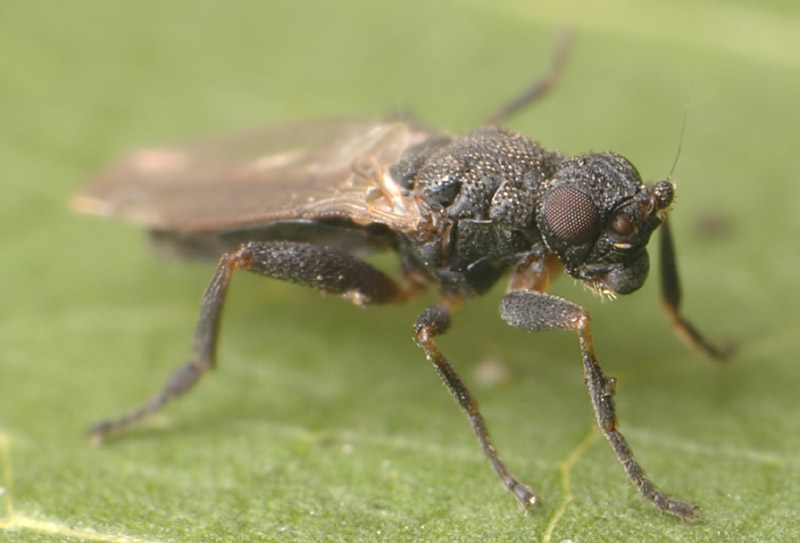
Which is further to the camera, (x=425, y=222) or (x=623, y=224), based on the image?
(x=425, y=222)

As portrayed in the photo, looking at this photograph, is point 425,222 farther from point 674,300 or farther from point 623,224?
point 674,300

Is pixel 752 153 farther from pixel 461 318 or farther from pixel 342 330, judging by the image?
pixel 342 330

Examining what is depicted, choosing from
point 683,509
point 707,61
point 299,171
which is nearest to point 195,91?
point 299,171

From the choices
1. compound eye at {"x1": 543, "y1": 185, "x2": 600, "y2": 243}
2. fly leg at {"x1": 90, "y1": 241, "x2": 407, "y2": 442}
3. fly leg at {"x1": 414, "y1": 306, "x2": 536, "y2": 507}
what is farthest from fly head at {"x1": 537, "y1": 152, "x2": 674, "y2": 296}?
fly leg at {"x1": 90, "y1": 241, "x2": 407, "y2": 442}

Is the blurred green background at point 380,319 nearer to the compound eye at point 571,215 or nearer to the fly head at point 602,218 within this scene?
the fly head at point 602,218

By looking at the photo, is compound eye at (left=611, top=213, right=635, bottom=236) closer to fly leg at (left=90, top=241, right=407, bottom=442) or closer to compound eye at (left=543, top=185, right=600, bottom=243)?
compound eye at (left=543, top=185, right=600, bottom=243)

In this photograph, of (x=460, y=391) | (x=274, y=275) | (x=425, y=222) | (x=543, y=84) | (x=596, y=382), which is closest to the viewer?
(x=596, y=382)

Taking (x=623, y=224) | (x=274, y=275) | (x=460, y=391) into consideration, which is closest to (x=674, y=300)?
(x=623, y=224)
